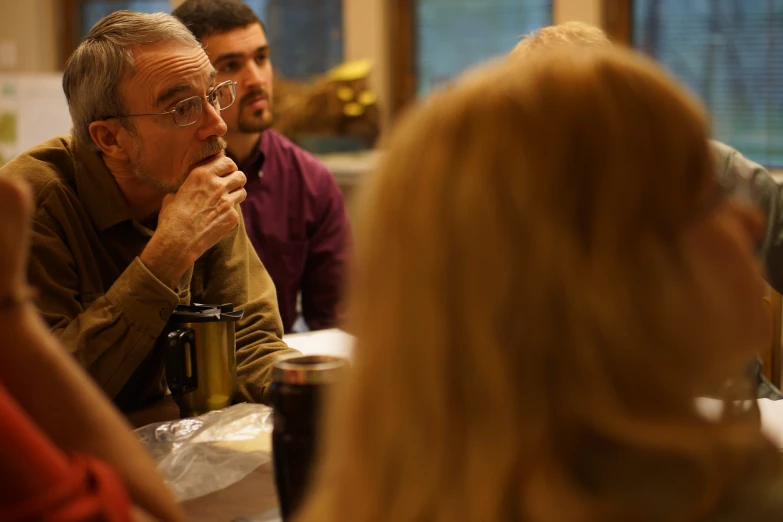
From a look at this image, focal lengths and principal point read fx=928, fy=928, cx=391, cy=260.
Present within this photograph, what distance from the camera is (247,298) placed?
1723mm

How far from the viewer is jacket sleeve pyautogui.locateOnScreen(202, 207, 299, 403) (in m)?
1.55

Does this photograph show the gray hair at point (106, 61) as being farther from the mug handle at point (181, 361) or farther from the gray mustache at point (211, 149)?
the mug handle at point (181, 361)

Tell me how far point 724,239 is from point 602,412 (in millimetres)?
147

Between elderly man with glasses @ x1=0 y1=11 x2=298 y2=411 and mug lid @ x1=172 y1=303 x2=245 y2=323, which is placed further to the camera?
elderly man with glasses @ x1=0 y1=11 x2=298 y2=411

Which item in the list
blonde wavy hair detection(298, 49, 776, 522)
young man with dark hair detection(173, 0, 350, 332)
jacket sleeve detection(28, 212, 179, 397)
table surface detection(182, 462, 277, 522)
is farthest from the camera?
young man with dark hair detection(173, 0, 350, 332)

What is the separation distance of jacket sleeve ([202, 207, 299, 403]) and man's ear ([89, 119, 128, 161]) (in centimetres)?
25

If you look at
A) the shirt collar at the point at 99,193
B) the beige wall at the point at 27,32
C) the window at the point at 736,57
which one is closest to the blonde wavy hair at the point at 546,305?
the shirt collar at the point at 99,193

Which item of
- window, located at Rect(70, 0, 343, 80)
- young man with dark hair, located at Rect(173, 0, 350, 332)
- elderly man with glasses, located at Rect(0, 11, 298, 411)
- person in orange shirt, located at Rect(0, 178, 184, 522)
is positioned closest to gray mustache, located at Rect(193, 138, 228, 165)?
elderly man with glasses, located at Rect(0, 11, 298, 411)

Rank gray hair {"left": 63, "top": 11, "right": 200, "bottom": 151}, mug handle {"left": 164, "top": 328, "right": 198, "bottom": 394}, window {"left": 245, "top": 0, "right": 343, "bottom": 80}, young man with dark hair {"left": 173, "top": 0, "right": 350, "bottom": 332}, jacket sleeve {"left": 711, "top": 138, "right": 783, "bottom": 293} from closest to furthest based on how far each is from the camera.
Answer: mug handle {"left": 164, "top": 328, "right": 198, "bottom": 394} → gray hair {"left": 63, "top": 11, "right": 200, "bottom": 151} → jacket sleeve {"left": 711, "top": 138, "right": 783, "bottom": 293} → young man with dark hair {"left": 173, "top": 0, "right": 350, "bottom": 332} → window {"left": 245, "top": 0, "right": 343, "bottom": 80}

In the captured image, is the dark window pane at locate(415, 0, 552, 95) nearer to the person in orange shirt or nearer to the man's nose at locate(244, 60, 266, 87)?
the man's nose at locate(244, 60, 266, 87)

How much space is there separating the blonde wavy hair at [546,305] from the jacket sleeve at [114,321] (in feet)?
2.99

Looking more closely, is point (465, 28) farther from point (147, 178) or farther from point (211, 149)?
point (147, 178)

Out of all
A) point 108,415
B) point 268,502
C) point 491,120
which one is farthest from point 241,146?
point 491,120

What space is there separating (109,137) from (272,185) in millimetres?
901
